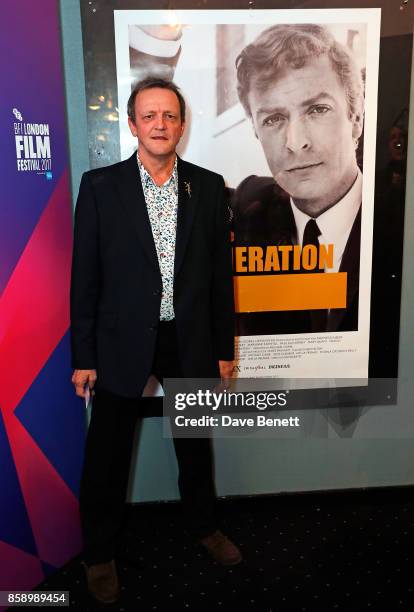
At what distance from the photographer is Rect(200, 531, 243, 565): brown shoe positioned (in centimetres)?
231

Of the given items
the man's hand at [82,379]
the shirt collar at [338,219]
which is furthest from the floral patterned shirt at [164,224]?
the shirt collar at [338,219]

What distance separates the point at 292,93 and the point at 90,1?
0.83 metres

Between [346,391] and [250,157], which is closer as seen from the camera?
[250,157]

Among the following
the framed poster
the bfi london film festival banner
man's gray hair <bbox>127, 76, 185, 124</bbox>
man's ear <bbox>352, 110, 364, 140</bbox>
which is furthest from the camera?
man's ear <bbox>352, 110, 364, 140</bbox>

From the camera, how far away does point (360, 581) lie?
7.26ft

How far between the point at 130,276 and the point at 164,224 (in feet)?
0.71

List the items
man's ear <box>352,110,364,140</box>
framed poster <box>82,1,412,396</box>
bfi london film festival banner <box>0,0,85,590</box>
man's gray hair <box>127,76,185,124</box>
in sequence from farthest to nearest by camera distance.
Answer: man's ear <box>352,110,364,140</box> < framed poster <box>82,1,412,396</box> < man's gray hair <box>127,76,185,124</box> < bfi london film festival banner <box>0,0,85,590</box>

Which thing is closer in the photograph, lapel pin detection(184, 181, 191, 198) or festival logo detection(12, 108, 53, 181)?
festival logo detection(12, 108, 53, 181)

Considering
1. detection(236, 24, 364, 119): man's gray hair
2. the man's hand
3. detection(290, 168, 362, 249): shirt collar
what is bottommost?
the man's hand

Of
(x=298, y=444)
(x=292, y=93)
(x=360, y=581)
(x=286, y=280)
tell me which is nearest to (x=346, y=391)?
(x=298, y=444)

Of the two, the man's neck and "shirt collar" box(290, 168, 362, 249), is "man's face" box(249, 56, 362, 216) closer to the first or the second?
"shirt collar" box(290, 168, 362, 249)

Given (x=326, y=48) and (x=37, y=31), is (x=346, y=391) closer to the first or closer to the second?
(x=326, y=48)

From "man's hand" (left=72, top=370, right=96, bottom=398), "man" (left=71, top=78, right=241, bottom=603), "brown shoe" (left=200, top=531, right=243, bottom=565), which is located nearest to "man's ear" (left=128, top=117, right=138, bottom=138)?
"man" (left=71, top=78, right=241, bottom=603)

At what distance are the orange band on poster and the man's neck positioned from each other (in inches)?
22.1
